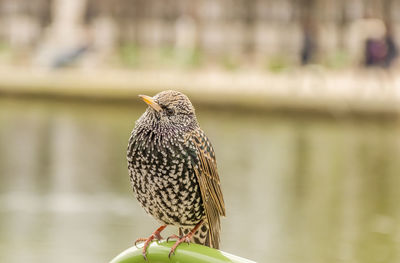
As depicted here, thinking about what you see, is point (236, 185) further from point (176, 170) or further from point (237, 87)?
point (176, 170)

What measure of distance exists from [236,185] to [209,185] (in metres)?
8.73

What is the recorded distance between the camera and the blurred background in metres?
8.91

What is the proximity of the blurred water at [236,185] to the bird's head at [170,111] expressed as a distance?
554 centimetres

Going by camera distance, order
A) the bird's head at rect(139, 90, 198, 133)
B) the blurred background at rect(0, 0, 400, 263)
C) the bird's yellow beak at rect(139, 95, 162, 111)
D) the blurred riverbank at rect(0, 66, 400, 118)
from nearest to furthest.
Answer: the bird's yellow beak at rect(139, 95, 162, 111) → the bird's head at rect(139, 90, 198, 133) → the blurred background at rect(0, 0, 400, 263) → the blurred riverbank at rect(0, 66, 400, 118)

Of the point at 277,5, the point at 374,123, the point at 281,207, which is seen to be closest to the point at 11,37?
the point at 277,5

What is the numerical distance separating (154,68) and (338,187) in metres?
11.8

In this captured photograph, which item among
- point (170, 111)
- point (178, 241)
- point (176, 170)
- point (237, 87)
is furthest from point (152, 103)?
point (237, 87)

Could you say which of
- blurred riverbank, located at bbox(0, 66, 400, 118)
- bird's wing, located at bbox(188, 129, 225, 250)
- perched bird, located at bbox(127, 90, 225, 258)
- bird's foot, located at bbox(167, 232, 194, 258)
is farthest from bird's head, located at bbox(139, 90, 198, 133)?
blurred riverbank, located at bbox(0, 66, 400, 118)

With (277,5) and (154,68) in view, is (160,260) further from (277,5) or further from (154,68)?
(277,5)

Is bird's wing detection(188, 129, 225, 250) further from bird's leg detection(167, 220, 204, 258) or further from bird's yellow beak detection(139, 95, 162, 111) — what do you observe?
bird's yellow beak detection(139, 95, 162, 111)

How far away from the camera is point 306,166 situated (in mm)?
12992

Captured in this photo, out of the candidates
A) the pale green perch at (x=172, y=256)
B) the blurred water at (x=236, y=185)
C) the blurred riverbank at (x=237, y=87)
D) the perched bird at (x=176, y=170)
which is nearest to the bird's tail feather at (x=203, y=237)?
the perched bird at (x=176, y=170)

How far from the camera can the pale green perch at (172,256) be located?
2.30m

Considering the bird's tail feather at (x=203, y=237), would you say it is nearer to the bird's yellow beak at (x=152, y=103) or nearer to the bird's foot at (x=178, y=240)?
the bird's foot at (x=178, y=240)
